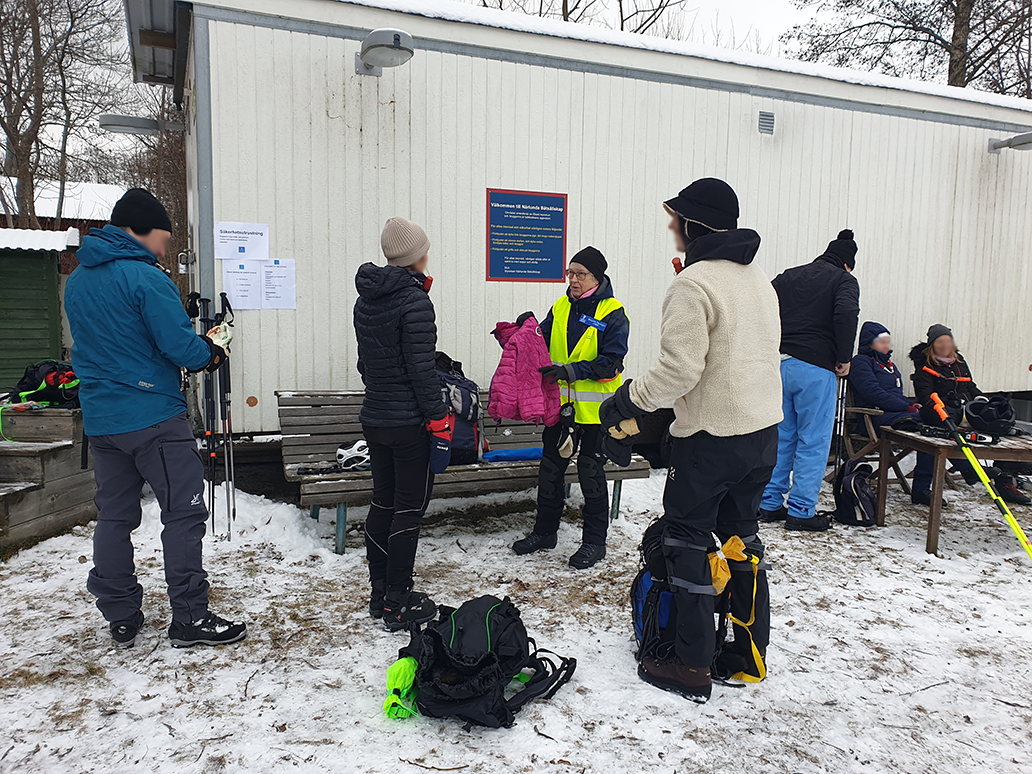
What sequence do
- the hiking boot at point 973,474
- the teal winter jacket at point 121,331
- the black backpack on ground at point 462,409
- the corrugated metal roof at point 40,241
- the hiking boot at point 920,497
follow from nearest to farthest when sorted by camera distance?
the teal winter jacket at point 121,331 → the black backpack on ground at point 462,409 → the hiking boot at point 920,497 → the hiking boot at point 973,474 → the corrugated metal roof at point 40,241

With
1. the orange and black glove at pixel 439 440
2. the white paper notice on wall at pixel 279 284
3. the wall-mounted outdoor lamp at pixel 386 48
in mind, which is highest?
the wall-mounted outdoor lamp at pixel 386 48

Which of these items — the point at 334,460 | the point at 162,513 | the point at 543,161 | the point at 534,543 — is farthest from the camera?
the point at 543,161

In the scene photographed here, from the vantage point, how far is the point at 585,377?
4094 mm

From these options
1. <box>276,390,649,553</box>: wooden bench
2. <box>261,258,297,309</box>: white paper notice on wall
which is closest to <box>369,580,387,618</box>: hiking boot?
<box>276,390,649,553</box>: wooden bench

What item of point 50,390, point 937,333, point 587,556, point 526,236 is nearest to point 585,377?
point 587,556

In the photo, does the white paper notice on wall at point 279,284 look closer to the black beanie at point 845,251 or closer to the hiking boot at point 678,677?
the hiking boot at point 678,677

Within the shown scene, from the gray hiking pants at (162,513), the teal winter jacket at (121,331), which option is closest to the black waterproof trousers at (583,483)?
the gray hiking pants at (162,513)

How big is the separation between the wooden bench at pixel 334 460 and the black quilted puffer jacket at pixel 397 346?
3.63ft

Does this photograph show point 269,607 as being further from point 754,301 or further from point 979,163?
point 979,163

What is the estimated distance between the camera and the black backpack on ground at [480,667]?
2.59 meters

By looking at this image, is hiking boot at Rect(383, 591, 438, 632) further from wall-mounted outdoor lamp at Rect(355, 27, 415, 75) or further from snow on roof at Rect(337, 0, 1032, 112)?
snow on roof at Rect(337, 0, 1032, 112)

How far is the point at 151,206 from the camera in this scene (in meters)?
3.10

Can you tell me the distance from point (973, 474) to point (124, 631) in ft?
22.7

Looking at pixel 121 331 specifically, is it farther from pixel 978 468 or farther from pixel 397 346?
pixel 978 468
